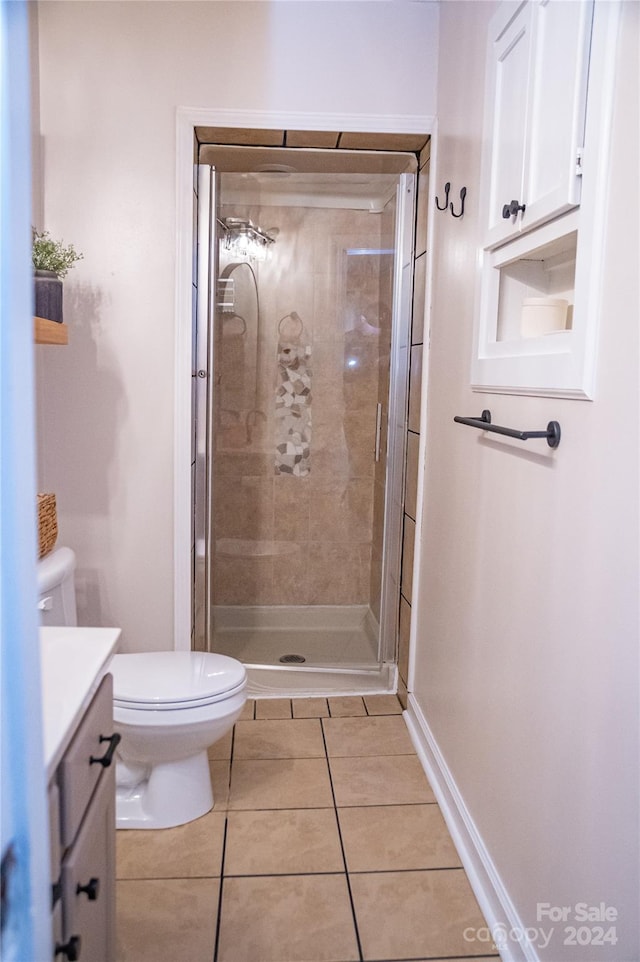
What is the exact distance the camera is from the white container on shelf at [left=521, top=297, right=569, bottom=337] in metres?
1.46

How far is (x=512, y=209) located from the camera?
149 centimetres

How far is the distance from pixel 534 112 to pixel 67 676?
1344 millimetres

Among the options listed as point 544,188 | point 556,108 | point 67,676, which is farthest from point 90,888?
point 556,108

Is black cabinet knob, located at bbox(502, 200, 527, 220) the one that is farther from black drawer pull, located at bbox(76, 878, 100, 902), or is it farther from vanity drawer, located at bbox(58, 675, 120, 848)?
black drawer pull, located at bbox(76, 878, 100, 902)

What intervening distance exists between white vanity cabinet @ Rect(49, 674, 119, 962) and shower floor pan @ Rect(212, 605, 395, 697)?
1.61 m

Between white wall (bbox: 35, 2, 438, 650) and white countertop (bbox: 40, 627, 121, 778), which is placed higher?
white wall (bbox: 35, 2, 438, 650)

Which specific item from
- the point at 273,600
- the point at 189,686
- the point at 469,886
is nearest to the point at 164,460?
the point at 189,686

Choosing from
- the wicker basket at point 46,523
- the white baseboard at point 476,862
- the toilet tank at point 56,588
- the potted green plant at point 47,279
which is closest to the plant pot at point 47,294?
the potted green plant at point 47,279

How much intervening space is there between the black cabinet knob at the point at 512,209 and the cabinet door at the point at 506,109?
2cm

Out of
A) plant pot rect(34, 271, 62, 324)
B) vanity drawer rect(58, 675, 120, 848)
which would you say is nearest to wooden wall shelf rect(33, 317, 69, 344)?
plant pot rect(34, 271, 62, 324)

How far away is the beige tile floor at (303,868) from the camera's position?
1.56 metres

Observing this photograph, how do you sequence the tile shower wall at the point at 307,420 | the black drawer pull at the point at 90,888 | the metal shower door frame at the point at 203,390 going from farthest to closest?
the tile shower wall at the point at 307,420
the metal shower door frame at the point at 203,390
the black drawer pull at the point at 90,888

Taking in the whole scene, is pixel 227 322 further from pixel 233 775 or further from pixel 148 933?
pixel 148 933

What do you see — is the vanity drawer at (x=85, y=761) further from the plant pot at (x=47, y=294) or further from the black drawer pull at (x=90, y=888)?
the plant pot at (x=47, y=294)
